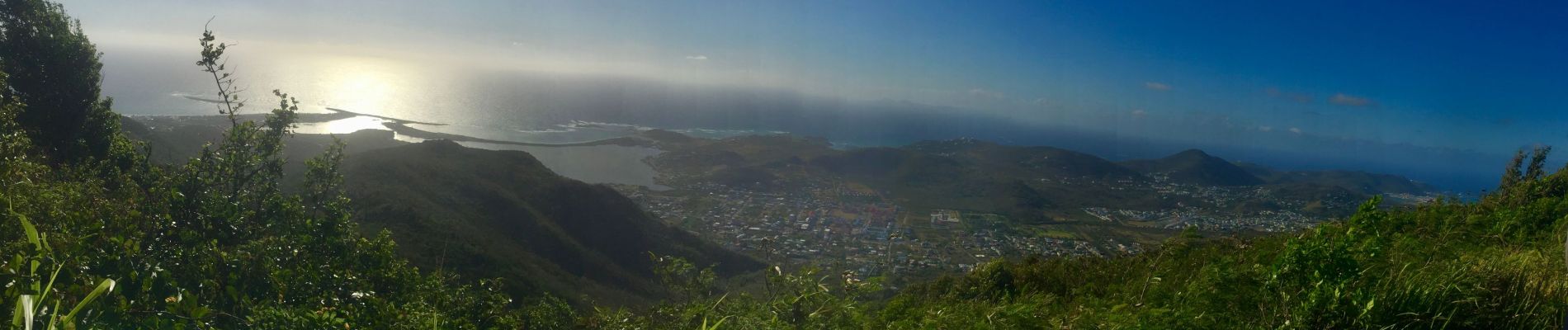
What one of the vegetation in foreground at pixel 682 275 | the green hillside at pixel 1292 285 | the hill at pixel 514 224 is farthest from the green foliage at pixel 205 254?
the hill at pixel 514 224

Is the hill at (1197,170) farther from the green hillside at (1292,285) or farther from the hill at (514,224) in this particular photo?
the green hillside at (1292,285)

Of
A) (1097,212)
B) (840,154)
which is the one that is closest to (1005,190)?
(1097,212)

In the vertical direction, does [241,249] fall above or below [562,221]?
above

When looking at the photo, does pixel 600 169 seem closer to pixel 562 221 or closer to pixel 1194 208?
pixel 562 221

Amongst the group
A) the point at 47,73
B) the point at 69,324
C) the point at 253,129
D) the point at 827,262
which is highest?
the point at 47,73

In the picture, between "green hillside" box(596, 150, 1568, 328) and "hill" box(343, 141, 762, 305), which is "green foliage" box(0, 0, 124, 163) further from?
"green hillside" box(596, 150, 1568, 328)

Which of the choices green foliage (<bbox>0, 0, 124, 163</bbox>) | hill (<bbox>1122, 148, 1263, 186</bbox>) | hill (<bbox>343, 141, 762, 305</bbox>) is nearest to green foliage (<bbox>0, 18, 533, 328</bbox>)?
green foliage (<bbox>0, 0, 124, 163</bbox>)

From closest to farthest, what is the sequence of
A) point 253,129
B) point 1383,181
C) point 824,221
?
point 253,129 < point 824,221 < point 1383,181
